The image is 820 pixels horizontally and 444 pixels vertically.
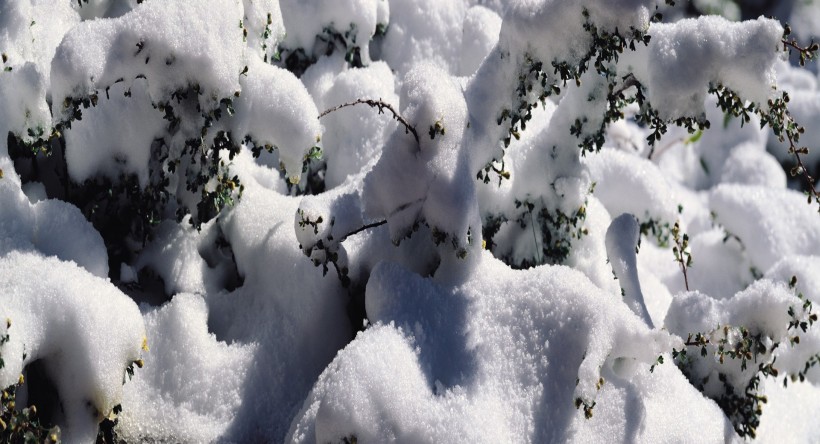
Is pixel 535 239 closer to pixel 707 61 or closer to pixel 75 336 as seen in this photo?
pixel 707 61

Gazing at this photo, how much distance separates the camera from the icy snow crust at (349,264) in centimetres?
232

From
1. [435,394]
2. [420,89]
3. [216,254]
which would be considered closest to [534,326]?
[435,394]

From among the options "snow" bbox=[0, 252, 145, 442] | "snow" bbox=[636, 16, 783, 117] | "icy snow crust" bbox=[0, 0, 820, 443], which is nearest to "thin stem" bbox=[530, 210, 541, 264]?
"icy snow crust" bbox=[0, 0, 820, 443]

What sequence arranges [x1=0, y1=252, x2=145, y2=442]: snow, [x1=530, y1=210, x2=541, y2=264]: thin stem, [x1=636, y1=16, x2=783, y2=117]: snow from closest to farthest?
[x1=0, y1=252, x2=145, y2=442]: snow < [x1=636, y1=16, x2=783, y2=117]: snow < [x1=530, y1=210, x2=541, y2=264]: thin stem

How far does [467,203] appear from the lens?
246 centimetres

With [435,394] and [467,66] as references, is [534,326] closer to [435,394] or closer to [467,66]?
[435,394]

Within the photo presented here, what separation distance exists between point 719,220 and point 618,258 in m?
1.48

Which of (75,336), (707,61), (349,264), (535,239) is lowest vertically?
(75,336)

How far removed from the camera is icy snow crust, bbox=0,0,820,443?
7.62 ft

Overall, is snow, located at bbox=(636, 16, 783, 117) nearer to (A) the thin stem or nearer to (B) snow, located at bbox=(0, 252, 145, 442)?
(A) the thin stem

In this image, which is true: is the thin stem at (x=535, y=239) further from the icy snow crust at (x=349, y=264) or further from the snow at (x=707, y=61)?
the snow at (x=707, y=61)

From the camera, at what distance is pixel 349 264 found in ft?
9.05

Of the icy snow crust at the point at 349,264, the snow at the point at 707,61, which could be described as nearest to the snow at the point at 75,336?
the icy snow crust at the point at 349,264

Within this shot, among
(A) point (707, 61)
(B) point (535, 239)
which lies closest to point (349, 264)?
(B) point (535, 239)
